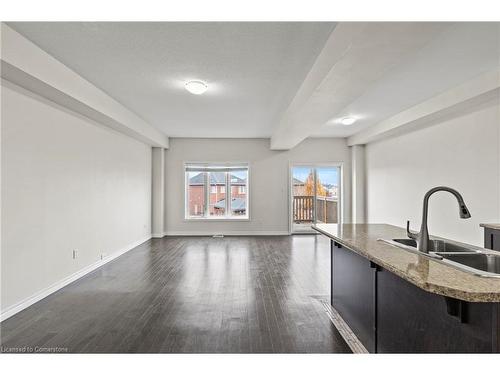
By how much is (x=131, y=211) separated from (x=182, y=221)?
5.83ft

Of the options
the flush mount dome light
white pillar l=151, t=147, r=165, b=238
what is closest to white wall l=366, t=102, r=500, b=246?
the flush mount dome light

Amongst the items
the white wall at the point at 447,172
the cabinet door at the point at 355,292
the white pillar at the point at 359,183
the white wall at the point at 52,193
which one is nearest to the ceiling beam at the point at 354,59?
the cabinet door at the point at 355,292

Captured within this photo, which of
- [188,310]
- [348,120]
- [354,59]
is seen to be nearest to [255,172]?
[348,120]

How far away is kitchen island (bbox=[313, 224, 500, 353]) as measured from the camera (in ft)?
3.96

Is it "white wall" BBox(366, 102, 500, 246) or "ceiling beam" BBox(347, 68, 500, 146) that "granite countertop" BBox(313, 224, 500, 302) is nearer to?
"ceiling beam" BBox(347, 68, 500, 146)

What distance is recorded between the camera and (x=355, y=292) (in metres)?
2.47

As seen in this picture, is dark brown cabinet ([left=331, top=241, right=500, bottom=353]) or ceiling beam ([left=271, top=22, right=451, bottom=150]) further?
ceiling beam ([left=271, top=22, right=451, bottom=150])

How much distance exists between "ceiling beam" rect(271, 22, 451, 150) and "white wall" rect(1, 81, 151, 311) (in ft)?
10.0

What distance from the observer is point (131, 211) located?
611cm

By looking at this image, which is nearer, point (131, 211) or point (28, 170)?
point (28, 170)

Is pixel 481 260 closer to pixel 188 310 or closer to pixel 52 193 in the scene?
pixel 188 310
